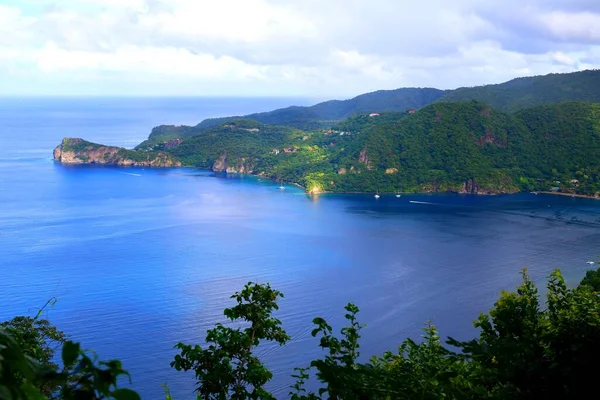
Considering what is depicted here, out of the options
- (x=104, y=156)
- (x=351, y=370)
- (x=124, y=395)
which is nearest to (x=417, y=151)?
(x=104, y=156)

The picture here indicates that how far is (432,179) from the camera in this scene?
5562cm

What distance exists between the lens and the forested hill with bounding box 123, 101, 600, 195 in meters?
55.0

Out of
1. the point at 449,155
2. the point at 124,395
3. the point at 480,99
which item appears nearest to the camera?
the point at 124,395

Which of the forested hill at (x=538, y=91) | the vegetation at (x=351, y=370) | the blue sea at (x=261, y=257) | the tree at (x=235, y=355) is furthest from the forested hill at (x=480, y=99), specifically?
the vegetation at (x=351, y=370)

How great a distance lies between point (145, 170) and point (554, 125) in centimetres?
4851

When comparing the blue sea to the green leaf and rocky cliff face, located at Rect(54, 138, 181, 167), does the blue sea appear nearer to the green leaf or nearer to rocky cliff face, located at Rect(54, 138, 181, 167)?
rocky cliff face, located at Rect(54, 138, 181, 167)

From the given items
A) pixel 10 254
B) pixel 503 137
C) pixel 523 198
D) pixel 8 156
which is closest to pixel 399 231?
pixel 523 198

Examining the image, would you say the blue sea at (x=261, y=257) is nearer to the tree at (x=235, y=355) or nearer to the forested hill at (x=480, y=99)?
the tree at (x=235, y=355)

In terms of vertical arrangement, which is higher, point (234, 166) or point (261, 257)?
point (234, 166)

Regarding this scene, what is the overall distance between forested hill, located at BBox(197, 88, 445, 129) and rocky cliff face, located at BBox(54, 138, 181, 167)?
3157cm

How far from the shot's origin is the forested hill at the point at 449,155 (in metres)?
55.0

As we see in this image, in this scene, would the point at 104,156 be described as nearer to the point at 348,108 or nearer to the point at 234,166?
the point at 234,166

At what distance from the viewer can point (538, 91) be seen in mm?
92438

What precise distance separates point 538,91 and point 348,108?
130 ft
